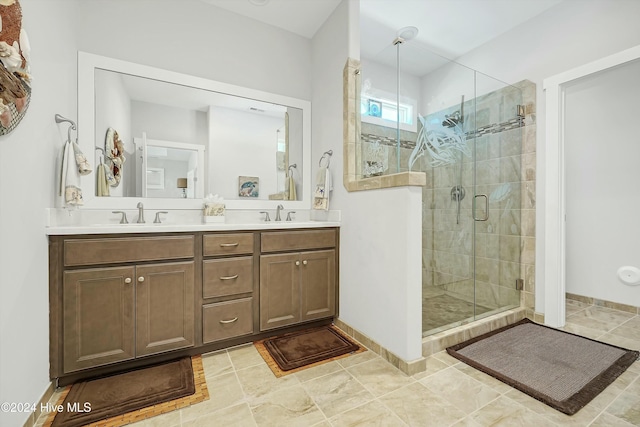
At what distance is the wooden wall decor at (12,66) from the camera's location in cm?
102

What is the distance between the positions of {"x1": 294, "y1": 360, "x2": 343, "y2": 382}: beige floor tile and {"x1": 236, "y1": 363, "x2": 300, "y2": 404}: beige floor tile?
0.15 ft

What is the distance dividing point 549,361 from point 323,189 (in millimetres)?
1992

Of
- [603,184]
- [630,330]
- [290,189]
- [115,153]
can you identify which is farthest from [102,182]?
[603,184]

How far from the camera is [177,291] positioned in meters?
1.80

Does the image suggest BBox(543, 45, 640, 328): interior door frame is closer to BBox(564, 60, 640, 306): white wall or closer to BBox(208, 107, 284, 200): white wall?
BBox(564, 60, 640, 306): white wall

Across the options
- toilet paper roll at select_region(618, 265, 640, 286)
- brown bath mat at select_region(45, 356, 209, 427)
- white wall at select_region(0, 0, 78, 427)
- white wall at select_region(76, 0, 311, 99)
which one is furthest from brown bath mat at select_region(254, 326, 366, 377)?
toilet paper roll at select_region(618, 265, 640, 286)

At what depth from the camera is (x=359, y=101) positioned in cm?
232

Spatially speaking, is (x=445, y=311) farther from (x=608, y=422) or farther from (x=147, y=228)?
(x=147, y=228)

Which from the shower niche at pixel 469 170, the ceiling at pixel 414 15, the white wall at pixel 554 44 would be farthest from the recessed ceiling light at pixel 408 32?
the white wall at pixel 554 44

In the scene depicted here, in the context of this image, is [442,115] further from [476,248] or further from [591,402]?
[591,402]

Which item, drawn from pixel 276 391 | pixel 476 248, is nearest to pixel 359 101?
pixel 476 248

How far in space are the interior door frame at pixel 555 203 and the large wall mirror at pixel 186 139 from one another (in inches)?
84.7

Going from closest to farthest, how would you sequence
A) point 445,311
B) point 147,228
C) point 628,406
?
point 628,406 → point 147,228 → point 445,311

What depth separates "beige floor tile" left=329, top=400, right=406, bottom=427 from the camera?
1.29 m
